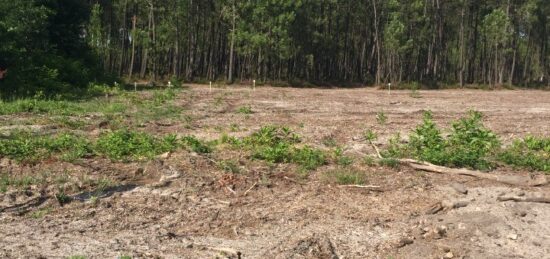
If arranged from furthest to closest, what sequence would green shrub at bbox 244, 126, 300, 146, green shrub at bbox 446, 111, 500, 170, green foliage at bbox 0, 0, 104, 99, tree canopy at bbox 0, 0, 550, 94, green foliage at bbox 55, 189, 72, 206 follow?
tree canopy at bbox 0, 0, 550, 94 < green foliage at bbox 0, 0, 104, 99 < green shrub at bbox 244, 126, 300, 146 < green shrub at bbox 446, 111, 500, 170 < green foliage at bbox 55, 189, 72, 206

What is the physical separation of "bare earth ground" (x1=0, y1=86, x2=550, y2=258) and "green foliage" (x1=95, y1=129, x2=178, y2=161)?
340mm

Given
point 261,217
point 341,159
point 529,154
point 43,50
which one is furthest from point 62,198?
point 43,50

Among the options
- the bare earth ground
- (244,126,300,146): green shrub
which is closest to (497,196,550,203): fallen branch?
the bare earth ground

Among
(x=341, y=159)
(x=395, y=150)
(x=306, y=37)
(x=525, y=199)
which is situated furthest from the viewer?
(x=306, y=37)

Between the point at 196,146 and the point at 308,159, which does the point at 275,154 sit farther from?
the point at 196,146

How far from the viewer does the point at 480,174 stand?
27.0ft

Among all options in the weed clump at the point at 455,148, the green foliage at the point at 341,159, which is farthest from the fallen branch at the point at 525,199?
the green foliage at the point at 341,159

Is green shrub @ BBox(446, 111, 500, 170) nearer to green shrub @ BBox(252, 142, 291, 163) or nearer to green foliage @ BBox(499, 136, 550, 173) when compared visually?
green foliage @ BBox(499, 136, 550, 173)

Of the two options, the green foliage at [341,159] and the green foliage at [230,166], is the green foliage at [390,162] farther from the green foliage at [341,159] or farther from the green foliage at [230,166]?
the green foliage at [230,166]

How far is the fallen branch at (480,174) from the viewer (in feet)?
26.0

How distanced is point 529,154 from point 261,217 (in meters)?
5.58

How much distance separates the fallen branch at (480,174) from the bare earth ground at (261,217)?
0.19 metres

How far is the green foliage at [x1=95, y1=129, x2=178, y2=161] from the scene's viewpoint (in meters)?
8.93

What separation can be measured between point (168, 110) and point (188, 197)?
32.8 feet
